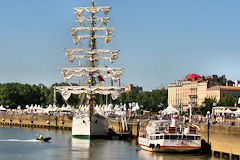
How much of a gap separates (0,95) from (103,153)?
121582 millimetres

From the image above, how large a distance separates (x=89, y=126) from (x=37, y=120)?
51.7m

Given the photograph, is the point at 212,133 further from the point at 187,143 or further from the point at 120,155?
the point at 120,155

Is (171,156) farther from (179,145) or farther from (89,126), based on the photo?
(89,126)

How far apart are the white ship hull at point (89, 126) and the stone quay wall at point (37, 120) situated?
109 feet

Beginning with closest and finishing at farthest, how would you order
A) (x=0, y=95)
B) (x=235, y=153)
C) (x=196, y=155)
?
(x=235, y=153) < (x=196, y=155) < (x=0, y=95)

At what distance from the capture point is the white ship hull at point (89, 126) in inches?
3452

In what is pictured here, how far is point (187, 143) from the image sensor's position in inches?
2514

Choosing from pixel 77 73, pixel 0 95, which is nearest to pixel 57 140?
pixel 77 73

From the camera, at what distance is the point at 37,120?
451 feet

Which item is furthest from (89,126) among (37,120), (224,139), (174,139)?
(37,120)

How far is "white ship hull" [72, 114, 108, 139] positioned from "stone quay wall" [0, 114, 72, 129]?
33.3 m

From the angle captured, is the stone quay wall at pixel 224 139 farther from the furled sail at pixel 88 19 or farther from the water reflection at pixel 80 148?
the furled sail at pixel 88 19

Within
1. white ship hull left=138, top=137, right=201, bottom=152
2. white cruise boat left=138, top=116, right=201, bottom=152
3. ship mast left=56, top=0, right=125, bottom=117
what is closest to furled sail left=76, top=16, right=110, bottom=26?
ship mast left=56, top=0, right=125, bottom=117

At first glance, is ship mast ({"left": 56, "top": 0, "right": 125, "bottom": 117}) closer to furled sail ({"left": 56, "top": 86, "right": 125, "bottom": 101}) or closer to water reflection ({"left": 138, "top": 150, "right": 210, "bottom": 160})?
furled sail ({"left": 56, "top": 86, "right": 125, "bottom": 101})
